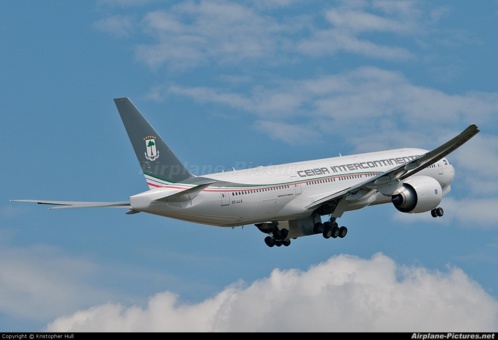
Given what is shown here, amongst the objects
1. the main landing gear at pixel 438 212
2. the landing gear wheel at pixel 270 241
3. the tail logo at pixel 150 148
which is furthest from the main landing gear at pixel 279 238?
the tail logo at pixel 150 148

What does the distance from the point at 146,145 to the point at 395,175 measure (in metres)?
14.6

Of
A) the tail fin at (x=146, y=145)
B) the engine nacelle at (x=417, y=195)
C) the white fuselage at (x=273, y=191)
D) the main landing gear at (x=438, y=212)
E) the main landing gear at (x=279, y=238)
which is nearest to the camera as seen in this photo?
the tail fin at (x=146, y=145)

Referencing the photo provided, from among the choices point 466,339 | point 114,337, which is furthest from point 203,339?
point 466,339

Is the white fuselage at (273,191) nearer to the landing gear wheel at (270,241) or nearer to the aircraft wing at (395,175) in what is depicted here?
the aircraft wing at (395,175)

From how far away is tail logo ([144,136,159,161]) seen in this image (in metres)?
59.6

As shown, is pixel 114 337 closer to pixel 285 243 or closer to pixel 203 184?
pixel 203 184

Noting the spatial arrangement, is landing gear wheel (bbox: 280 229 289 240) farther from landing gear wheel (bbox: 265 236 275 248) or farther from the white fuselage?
the white fuselage

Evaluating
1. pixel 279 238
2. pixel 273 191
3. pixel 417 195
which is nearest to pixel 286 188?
pixel 273 191

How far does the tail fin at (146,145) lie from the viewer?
59.5 meters

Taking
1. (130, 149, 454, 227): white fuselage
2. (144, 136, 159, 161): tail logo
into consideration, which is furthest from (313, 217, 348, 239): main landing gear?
(144, 136, 159, 161): tail logo

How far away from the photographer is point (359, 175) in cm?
6825

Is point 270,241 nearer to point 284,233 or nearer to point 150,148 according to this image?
point 284,233

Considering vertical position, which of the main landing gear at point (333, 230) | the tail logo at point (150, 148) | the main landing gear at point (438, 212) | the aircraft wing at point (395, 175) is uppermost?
the tail logo at point (150, 148)

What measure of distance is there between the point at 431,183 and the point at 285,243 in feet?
30.5
